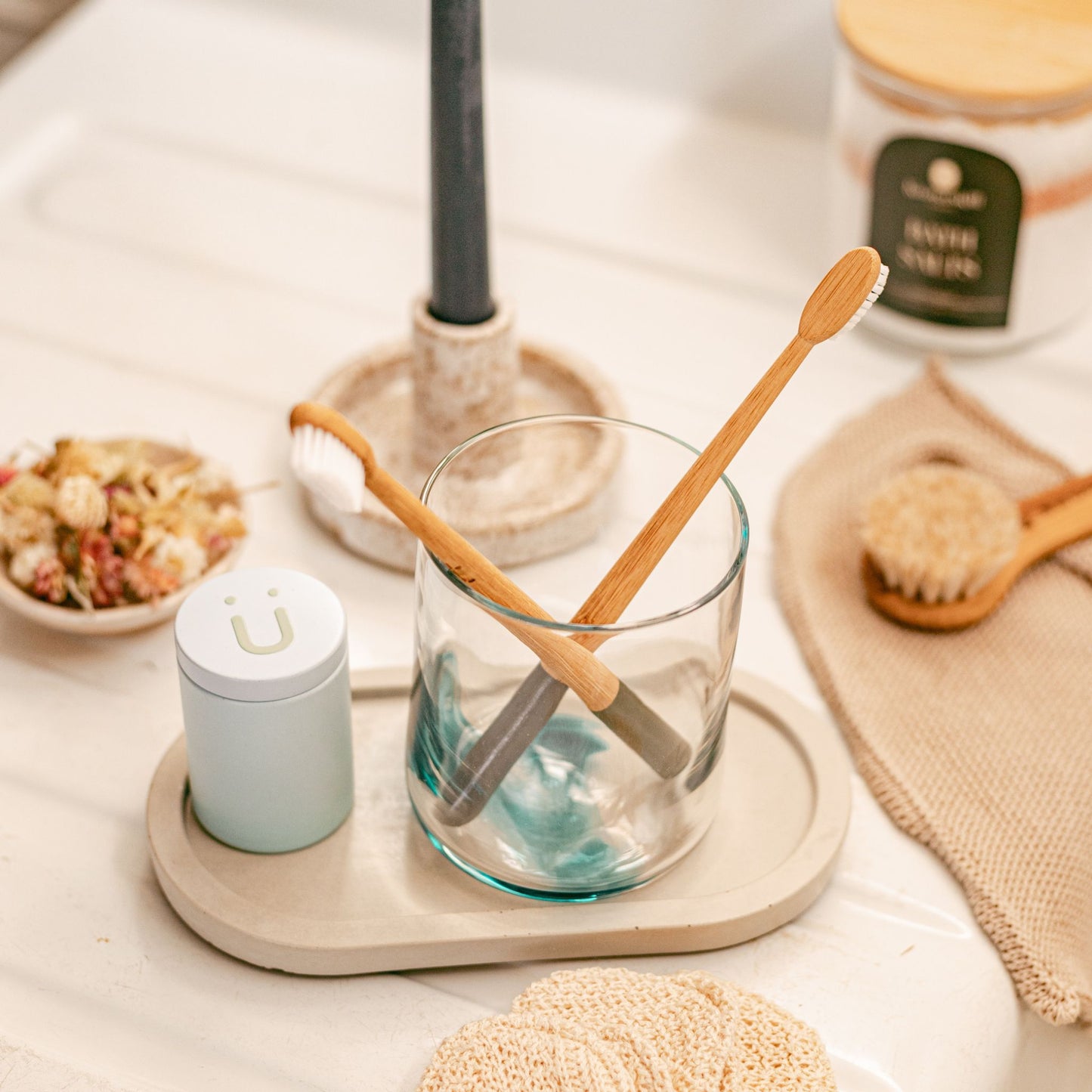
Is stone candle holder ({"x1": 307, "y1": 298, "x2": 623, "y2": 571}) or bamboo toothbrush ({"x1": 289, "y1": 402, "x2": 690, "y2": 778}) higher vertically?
bamboo toothbrush ({"x1": 289, "y1": 402, "x2": 690, "y2": 778})

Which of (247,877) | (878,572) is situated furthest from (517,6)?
(247,877)

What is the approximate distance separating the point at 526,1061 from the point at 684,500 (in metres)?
0.19

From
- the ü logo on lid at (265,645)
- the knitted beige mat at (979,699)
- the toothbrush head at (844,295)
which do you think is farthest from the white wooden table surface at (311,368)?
the toothbrush head at (844,295)

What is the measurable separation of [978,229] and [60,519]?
49cm

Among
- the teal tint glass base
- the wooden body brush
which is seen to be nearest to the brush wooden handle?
the wooden body brush

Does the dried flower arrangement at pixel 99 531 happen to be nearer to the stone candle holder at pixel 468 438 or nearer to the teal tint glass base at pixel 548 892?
the stone candle holder at pixel 468 438

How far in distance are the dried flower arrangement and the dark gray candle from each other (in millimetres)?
148

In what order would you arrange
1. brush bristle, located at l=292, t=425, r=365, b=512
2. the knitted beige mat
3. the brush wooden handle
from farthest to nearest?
1. the brush wooden handle
2. the knitted beige mat
3. brush bristle, located at l=292, t=425, r=365, b=512

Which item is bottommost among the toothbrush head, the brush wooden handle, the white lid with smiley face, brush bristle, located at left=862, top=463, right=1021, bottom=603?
the brush wooden handle

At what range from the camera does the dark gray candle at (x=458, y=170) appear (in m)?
0.61

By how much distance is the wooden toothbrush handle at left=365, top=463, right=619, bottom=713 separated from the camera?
46 centimetres

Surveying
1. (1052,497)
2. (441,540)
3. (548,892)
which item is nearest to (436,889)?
(548,892)

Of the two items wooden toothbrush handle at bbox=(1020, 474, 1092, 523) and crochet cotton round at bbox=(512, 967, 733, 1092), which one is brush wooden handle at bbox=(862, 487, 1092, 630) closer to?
wooden toothbrush handle at bbox=(1020, 474, 1092, 523)

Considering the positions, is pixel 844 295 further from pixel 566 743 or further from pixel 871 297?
pixel 566 743
